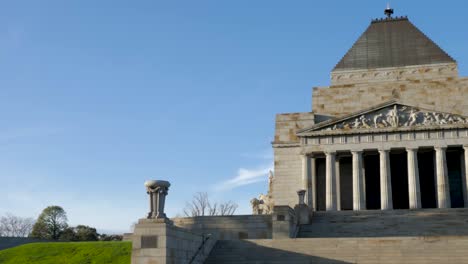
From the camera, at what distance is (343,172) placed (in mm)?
49781

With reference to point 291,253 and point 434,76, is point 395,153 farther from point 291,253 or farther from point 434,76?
point 291,253

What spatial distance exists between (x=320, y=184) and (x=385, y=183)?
20.5 feet

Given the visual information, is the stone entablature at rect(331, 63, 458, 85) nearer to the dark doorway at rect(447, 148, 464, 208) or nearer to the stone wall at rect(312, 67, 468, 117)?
the stone wall at rect(312, 67, 468, 117)

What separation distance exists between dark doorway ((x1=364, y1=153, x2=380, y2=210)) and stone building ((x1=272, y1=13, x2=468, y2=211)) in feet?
0.28

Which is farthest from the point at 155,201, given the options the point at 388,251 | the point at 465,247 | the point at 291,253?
the point at 465,247

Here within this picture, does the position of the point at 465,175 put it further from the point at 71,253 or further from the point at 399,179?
the point at 71,253

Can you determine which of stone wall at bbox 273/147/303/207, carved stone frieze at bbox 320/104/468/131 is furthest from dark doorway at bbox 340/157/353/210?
carved stone frieze at bbox 320/104/468/131

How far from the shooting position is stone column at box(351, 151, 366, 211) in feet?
147

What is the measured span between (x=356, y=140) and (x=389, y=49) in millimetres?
15633

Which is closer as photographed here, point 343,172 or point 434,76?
point 343,172

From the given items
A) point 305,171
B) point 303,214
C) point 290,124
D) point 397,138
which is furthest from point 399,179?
point 303,214

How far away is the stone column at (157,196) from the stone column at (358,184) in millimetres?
25291

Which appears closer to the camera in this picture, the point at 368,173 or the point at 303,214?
the point at 303,214

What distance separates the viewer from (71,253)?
Answer: 30531mm
